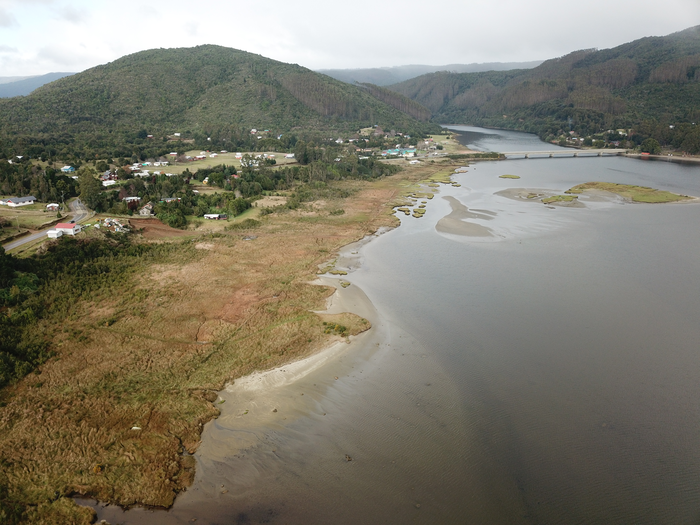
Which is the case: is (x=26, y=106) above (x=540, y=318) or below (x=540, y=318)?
above

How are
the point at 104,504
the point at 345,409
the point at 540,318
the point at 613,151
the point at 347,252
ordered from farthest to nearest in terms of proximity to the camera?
1. the point at 613,151
2. the point at 347,252
3. the point at 540,318
4. the point at 345,409
5. the point at 104,504

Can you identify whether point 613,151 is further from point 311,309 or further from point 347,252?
point 311,309

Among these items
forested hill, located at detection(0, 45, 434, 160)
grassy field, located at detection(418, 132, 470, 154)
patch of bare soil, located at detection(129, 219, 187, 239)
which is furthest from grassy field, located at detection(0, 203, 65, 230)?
grassy field, located at detection(418, 132, 470, 154)

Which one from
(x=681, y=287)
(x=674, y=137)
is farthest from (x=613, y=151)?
(x=681, y=287)

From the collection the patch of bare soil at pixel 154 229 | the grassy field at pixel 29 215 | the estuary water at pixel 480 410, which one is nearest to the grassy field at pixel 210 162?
the patch of bare soil at pixel 154 229

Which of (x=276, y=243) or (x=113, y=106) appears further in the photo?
(x=113, y=106)

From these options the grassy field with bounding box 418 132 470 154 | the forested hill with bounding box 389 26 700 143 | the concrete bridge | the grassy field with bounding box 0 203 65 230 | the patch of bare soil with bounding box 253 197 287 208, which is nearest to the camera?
the grassy field with bounding box 0 203 65 230

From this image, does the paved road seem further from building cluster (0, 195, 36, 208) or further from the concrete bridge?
the concrete bridge
